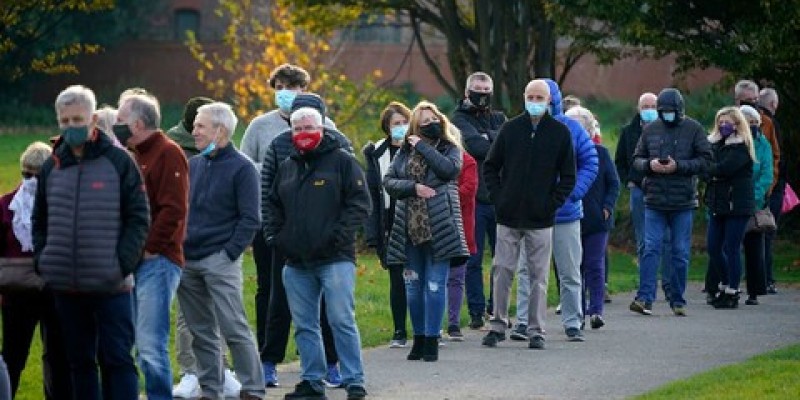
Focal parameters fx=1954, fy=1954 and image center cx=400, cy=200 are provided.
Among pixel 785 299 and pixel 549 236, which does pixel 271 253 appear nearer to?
pixel 549 236

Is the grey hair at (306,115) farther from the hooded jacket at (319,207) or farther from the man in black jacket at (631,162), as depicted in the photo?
the man in black jacket at (631,162)

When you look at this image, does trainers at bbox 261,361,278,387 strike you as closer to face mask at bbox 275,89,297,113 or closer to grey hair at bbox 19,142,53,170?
face mask at bbox 275,89,297,113

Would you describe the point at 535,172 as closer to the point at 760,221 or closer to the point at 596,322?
the point at 596,322

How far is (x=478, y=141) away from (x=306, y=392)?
177 inches

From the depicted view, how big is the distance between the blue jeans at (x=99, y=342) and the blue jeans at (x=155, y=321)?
588mm

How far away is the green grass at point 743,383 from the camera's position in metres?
11.9

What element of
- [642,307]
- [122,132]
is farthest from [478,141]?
[122,132]

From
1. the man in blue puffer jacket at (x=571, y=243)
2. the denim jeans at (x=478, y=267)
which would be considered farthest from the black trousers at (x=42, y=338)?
the denim jeans at (x=478, y=267)

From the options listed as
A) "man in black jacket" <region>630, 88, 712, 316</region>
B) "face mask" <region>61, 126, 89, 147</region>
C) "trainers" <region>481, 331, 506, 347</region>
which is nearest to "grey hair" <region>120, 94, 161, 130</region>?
"face mask" <region>61, 126, 89, 147</region>

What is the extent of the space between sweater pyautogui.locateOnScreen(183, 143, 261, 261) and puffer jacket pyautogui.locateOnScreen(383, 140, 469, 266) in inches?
95.5

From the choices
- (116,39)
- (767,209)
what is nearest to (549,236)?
(767,209)

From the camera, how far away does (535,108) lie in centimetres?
1493

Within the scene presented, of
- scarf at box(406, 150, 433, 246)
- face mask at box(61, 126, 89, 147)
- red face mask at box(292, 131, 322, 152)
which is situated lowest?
scarf at box(406, 150, 433, 246)

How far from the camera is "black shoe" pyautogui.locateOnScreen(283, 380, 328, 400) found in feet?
39.6
